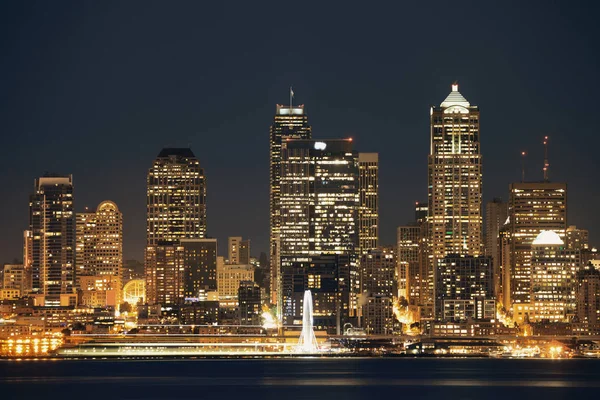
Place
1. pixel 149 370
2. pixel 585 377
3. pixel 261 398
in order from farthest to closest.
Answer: pixel 149 370 < pixel 585 377 < pixel 261 398

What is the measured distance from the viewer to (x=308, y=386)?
17188cm

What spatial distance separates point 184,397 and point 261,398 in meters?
6.75

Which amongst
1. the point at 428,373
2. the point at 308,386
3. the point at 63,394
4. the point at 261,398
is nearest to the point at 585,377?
the point at 428,373

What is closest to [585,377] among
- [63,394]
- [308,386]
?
[308,386]

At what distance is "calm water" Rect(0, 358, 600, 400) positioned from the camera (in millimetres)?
161500

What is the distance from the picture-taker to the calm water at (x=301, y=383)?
161500 millimetres

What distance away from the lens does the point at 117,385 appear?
17325 centimetres

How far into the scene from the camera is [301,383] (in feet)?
578

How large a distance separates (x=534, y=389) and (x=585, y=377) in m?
18.0

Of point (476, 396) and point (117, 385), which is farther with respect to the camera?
point (117, 385)

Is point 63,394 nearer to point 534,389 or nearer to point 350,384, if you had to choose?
point 350,384

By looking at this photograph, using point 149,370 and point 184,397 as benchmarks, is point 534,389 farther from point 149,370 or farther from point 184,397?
point 149,370

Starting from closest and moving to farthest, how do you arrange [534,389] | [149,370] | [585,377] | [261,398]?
[261,398]
[534,389]
[585,377]
[149,370]

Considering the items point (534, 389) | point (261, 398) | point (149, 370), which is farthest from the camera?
point (149, 370)
